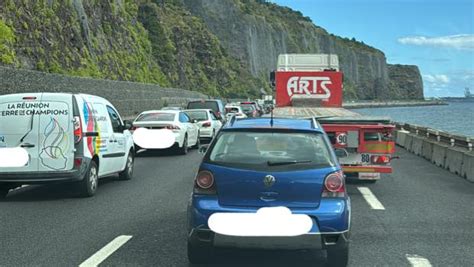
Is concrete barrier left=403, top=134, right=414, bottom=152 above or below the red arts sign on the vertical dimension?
below

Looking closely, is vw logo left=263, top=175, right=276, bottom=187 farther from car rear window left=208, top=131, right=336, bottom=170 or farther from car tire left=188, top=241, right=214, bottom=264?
car tire left=188, top=241, right=214, bottom=264

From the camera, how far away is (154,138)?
19656mm

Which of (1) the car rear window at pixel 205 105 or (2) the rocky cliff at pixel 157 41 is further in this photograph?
(1) the car rear window at pixel 205 105

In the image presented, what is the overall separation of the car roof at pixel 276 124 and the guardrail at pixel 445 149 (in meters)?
8.21

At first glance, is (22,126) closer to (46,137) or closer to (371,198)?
(46,137)

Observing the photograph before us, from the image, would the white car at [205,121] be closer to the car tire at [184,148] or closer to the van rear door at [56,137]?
the car tire at [184,148]

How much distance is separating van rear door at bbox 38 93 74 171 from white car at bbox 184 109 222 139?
45.3 ft

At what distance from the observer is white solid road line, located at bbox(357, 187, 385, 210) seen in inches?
392

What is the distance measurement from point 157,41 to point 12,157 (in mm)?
58088

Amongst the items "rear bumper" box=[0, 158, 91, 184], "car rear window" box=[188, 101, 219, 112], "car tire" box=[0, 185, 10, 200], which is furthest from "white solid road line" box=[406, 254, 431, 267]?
"car rear window" box=[188, 101, 219, 112]

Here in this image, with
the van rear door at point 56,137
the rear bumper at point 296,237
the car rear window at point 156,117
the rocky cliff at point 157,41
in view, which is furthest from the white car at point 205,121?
the rear bumper at point 296,237

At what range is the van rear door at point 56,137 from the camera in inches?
395

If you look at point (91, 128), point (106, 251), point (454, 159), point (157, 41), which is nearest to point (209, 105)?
point (454, 159)

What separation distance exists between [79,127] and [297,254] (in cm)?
496
